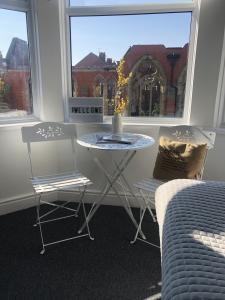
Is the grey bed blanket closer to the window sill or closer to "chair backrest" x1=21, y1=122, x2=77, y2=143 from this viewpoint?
"chair backrest" x1=21, y1=122, x2=77, y2=143

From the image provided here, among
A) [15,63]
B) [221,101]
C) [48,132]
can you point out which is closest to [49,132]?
[48,132]

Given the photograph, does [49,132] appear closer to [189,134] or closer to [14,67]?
[14,67]

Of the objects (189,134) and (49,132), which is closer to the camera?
(189,134)

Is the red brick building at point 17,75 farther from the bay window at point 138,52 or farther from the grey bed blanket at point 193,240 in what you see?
the grey bed blanket at point 193,240

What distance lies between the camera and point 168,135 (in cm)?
236

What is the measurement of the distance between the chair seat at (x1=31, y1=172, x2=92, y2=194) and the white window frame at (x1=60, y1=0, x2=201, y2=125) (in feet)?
2.28

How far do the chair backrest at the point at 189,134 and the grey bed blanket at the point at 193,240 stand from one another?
3.33ft

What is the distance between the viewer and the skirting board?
2574 millimetres

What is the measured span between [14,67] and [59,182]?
1233 millimetres

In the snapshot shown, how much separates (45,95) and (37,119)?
0.92 ft

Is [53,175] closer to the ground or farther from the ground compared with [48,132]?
closer to the ground

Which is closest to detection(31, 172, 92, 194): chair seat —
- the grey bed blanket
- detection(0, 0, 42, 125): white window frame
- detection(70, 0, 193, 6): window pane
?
detection(0, 0, 42, 125): white window frame

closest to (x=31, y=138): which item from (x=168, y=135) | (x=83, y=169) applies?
(x=83, y=169)

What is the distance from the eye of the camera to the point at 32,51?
8.32 ft
